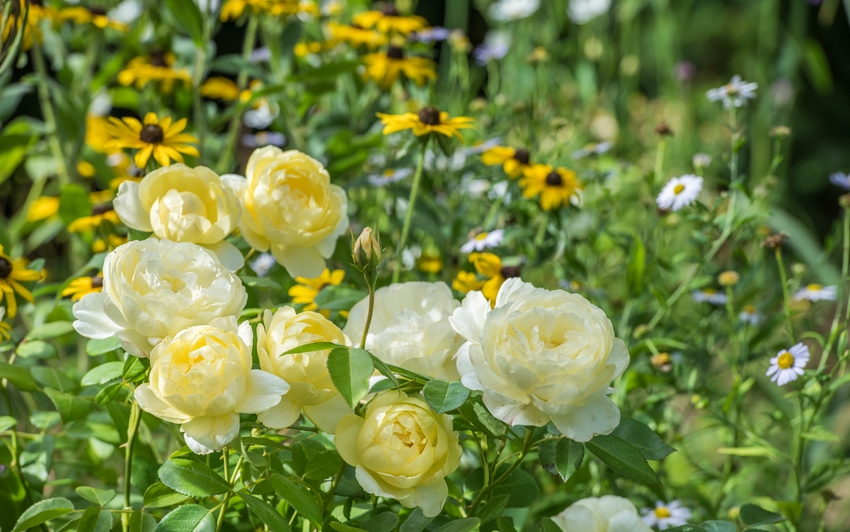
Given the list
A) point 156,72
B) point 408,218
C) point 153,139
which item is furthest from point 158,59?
point 408,218

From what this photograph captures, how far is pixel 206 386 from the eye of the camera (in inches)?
12.5

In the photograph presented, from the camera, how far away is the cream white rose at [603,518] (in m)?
0.41

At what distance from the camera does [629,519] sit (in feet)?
1.34

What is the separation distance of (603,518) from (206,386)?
27 cm

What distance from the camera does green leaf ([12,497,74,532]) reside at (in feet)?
1.13

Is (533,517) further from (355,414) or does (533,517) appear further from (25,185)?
(25,185)

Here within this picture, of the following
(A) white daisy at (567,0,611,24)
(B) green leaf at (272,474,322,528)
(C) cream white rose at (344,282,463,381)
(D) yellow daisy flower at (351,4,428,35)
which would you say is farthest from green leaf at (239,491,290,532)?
(A) white daisy at (567,0,611,24)

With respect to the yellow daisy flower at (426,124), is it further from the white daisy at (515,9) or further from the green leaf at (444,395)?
the white daisy at (515,9)

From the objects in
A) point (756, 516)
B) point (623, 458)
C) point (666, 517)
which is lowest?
point (666, 517)

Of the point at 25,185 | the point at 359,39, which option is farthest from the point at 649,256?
the point at 25,185

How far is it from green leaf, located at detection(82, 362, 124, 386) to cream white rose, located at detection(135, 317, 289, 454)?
2.3 inches

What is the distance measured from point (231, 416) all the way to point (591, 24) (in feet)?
4.64

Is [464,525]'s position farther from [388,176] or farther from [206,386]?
[388,176]

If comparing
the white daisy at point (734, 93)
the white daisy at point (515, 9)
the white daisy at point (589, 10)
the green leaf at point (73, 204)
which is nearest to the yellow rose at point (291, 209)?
the green leaf at point (73, 204)
